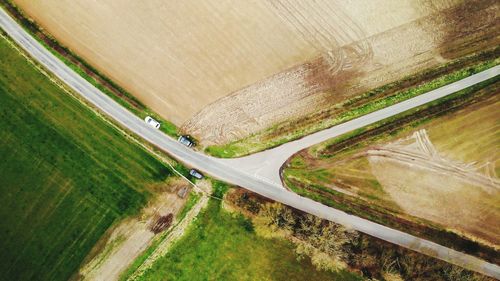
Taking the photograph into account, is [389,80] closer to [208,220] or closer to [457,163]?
[457,163]

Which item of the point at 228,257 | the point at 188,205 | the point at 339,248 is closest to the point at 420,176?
the point at 339,248

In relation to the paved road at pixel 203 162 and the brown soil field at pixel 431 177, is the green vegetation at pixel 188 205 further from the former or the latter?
the brown soil field at pixel 431 177

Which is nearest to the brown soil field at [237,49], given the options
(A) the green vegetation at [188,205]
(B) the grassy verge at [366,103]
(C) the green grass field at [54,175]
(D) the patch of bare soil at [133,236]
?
(B) the grassy verge at [366,103]

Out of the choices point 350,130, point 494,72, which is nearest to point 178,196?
point 350,130

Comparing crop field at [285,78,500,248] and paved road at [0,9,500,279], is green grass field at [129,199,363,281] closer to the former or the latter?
paved road at [0,9,500,279]

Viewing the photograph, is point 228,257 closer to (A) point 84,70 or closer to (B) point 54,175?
(B) point 54,175

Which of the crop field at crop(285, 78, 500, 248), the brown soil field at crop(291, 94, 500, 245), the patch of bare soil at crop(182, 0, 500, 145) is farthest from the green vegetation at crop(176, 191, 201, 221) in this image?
the brown soil field at crop(291, 94, 500, 245)
